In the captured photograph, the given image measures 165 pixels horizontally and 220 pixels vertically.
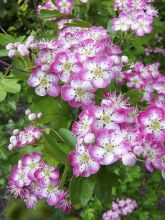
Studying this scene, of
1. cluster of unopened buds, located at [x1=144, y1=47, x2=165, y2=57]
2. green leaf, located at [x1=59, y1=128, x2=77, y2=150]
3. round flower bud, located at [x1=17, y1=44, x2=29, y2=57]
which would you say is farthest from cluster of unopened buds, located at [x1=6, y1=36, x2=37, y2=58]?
cluster of unopened buds, located at [x1=144, y1=47, x2=165, y2=57]

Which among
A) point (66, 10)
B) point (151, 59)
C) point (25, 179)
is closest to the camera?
point (25, 179)

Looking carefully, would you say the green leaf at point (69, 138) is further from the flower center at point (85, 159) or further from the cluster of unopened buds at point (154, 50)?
the cluster of unopened buds at point (154, 50)

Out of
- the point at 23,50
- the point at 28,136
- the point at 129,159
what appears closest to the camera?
the point at 129,159

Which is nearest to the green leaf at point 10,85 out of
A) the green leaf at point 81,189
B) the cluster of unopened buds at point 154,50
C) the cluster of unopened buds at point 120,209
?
the green leaf at point 81,189

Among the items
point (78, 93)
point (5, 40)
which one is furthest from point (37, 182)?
point (5, 40)

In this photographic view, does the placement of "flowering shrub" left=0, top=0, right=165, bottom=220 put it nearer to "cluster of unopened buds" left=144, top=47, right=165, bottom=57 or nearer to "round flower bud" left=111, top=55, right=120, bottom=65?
"round flower bud" left=111, top=55, right=120, bottom=65

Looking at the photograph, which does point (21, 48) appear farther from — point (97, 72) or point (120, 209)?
point (120, 209)

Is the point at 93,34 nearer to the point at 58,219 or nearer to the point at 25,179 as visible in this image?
the point at 25,179

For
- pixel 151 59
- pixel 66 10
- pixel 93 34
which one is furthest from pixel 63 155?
pixel 151 59
